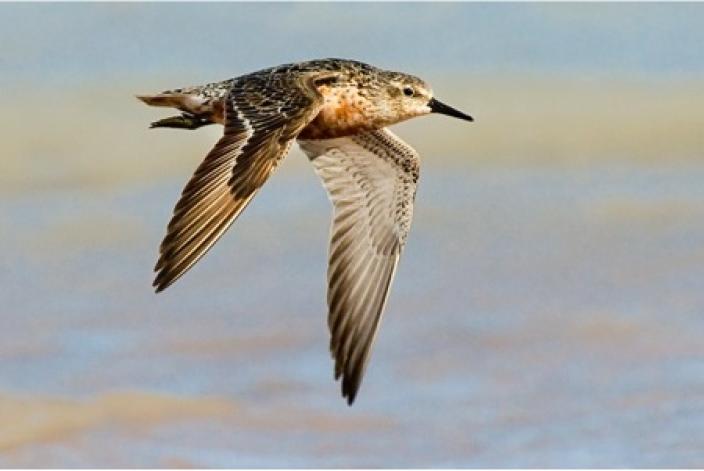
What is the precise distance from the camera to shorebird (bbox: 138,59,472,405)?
9.80 meters

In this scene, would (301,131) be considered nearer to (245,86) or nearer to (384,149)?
(245,86)

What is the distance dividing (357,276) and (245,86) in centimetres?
148

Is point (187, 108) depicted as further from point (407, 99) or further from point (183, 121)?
point (407, 99)

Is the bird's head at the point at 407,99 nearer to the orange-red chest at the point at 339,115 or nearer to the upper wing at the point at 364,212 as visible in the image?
the orange-red chest at the point at 339,115

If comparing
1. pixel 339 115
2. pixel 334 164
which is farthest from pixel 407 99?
pixel 334 164

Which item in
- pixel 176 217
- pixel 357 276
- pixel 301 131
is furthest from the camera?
pixel 357 276

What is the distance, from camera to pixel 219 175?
9.95 metres

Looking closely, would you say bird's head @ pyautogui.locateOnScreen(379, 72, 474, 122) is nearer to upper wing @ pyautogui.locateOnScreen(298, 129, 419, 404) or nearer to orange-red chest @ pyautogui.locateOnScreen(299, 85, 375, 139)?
orange-red chest @ pyautogui.locateOnScreen(299, 85, 375, 139)

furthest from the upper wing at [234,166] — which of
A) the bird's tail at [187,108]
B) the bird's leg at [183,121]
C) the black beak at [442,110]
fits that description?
the black beak at [442,110]

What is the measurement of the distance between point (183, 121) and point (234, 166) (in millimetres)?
1405

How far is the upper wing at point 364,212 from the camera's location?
11.7 m

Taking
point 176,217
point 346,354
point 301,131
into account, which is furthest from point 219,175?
point 346,354

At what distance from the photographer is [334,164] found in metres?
12.3

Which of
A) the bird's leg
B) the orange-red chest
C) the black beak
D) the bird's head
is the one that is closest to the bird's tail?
the bird's leg
